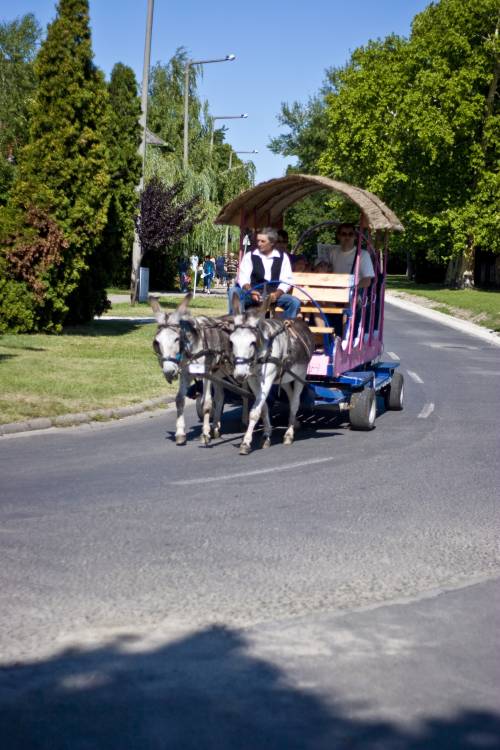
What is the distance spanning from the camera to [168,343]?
11.2 meters

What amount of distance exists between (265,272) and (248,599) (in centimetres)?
748

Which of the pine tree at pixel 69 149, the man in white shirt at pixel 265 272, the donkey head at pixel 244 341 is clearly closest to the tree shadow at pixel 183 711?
the donkey head at pixel 244 341

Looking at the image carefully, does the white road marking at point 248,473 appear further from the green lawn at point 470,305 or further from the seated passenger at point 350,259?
the green lawn at point 470,305

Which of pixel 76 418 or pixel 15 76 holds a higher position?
pixel 15 76

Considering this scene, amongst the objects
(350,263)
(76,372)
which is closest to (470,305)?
(76,372)

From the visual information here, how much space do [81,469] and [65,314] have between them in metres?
14.7

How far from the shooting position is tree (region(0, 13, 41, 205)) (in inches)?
2660

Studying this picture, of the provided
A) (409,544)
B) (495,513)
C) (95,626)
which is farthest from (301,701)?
(495,513)

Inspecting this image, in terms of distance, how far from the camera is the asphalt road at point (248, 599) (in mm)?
4484

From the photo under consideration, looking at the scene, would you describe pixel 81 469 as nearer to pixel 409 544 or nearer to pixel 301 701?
pixel 409 544

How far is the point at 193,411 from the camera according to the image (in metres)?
16.0

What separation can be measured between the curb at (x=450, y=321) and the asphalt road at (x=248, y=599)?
22177 mm

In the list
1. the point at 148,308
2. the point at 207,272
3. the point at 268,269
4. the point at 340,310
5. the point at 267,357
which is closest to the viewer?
the point at 267,357

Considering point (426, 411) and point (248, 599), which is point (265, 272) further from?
point (248, 599)
